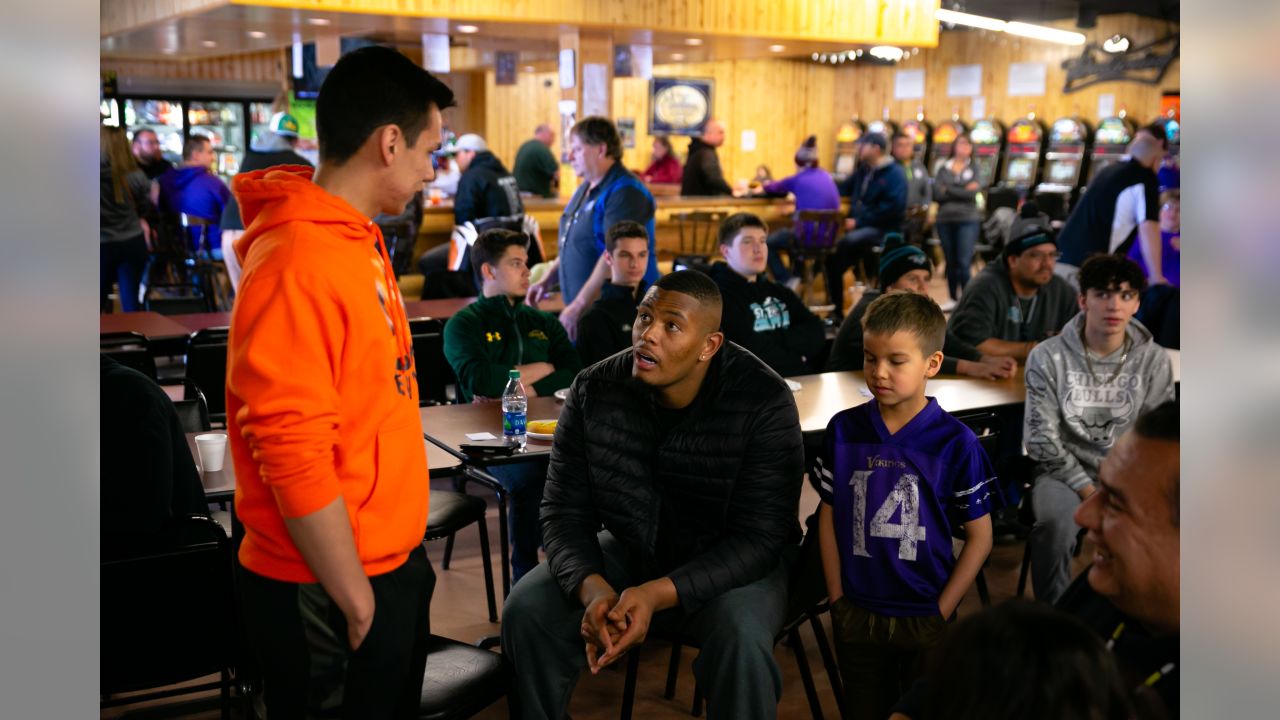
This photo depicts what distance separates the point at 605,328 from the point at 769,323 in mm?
678

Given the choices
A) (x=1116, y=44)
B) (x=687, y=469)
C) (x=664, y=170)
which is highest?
(x=1116, y=44)

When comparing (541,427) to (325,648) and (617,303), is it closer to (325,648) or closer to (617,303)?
(617,303)

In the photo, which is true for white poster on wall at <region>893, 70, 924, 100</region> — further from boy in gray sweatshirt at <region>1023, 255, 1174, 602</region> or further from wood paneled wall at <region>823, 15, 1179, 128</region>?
boy in gray sweatshirt at <region>1023, 255, 1174, 602</region>

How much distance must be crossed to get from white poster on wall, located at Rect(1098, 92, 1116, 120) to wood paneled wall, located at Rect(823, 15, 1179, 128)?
4 centimetres

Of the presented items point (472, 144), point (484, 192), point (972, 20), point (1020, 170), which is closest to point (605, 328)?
point (484, 192)

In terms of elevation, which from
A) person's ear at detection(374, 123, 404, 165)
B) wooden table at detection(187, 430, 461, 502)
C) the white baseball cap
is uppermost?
the white baseball cap

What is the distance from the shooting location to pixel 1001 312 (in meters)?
4.62

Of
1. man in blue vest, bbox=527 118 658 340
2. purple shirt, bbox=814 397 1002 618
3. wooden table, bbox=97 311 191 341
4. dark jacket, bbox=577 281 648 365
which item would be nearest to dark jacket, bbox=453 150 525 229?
man in blue vest, bbox=527 118 658 340

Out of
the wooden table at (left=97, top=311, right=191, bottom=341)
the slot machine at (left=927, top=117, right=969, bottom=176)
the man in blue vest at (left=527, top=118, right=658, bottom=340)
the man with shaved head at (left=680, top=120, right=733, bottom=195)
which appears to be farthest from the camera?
the slot machine at (left=927, top=117, right=969, bottom=176)

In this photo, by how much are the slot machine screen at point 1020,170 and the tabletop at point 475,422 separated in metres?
13.1

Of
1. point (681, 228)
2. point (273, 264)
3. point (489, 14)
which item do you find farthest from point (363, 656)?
point (681, 228)

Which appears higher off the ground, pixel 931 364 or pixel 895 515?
pixel 931 364

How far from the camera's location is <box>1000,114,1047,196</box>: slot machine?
1545cm

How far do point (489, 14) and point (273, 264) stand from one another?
A: 22.0 feet
